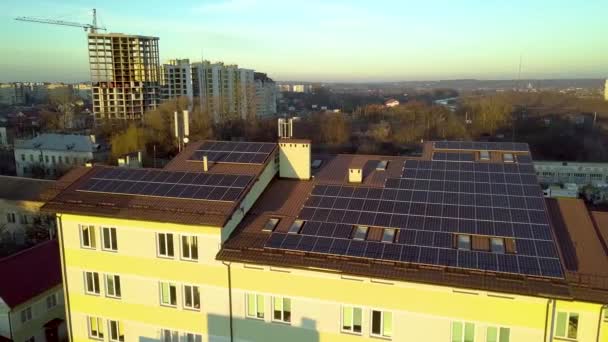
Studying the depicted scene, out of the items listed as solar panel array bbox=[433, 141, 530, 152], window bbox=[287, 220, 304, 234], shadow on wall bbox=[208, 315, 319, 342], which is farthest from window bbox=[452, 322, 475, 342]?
solar panel array bbox=[433, 141, 530, 152]

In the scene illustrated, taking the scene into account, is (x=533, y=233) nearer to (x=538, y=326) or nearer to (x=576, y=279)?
(x=576, y=279)

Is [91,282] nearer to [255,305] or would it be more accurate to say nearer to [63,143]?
[255,305]

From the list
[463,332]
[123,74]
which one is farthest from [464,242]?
[123,74]

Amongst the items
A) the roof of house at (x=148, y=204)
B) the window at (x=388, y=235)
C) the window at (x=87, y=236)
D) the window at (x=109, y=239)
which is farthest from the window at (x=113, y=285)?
the window at (x=388, y=235)

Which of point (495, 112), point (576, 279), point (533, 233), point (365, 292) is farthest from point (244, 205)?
point (495, 112)

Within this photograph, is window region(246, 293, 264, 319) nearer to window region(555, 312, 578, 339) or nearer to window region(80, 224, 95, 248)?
window region(80, 224, 95, 248)

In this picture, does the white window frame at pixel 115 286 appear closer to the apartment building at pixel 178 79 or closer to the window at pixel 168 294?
the window at pixel 168 294
